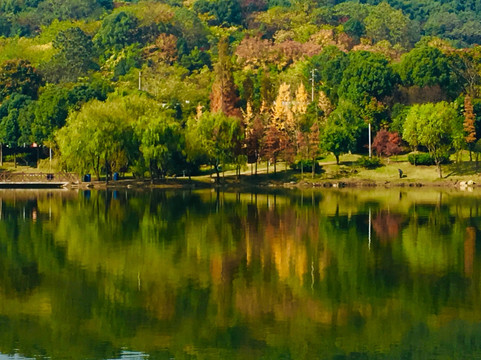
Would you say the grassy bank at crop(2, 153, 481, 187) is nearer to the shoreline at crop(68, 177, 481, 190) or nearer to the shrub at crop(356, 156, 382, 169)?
the shoreline at crop(68, 177, 481, 190)

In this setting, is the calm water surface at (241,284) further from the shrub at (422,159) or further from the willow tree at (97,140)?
the shrub at (422,159)

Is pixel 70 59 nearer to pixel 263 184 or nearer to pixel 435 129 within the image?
pixel 263 184

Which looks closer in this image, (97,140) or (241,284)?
(241,284)

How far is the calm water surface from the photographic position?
1076 inches

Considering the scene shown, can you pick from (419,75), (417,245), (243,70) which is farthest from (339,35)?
(417,245)

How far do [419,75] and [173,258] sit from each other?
76.2 meters

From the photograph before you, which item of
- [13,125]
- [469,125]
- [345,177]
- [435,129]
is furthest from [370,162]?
[13,125]

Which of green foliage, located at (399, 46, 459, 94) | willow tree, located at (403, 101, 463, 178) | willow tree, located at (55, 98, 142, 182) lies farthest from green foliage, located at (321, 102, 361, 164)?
willow tree, located at (55, 98, 142, 182)

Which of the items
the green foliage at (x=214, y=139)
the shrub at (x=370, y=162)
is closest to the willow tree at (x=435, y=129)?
the shrub at (x=370, y=162)

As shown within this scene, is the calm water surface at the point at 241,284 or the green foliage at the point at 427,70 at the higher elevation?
the green foliage at the point at 427,70

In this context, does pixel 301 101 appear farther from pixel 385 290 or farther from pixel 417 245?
pixel 385 290

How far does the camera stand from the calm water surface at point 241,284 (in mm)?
27328

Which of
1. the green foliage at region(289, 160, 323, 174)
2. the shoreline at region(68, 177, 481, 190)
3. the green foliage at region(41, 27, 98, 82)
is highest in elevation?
the green foliage at region(41, 27, 98, 82)

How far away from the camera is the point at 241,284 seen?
35688mm
